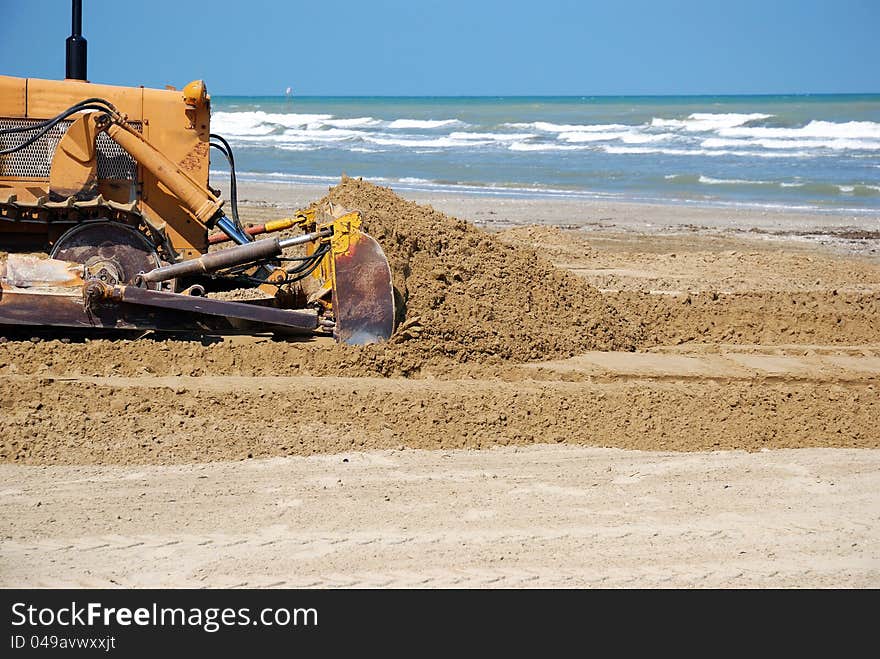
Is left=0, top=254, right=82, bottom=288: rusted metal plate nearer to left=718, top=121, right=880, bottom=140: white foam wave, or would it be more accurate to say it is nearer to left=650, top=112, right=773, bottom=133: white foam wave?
left=718, top=121, right=880, bottom=140: white foam wave

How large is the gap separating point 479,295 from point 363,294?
1.12 metres

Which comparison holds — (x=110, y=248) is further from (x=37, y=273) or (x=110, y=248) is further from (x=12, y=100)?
(x=12, y=100)

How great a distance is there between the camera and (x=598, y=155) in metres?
35.5

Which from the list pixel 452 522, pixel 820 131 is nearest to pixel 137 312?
pixel 452 522

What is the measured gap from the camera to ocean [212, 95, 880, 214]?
23859mm

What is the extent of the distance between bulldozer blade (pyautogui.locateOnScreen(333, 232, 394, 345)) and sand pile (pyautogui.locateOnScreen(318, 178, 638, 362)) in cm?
31

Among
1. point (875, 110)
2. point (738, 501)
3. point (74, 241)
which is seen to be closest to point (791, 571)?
point (738, 501)

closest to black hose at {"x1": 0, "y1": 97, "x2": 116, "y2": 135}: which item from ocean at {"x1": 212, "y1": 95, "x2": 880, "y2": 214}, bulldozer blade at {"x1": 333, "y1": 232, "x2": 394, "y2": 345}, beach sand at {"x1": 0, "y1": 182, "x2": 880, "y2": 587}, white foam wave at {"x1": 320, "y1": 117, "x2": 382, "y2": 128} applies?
beach sand at {"x1": 0, "y1": 182, "x2": 880, "y2": 587}

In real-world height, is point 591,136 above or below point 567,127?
below

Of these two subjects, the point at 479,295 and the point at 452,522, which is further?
the point at 479,295

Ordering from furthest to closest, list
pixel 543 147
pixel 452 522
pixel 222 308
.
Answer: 1. pixel 543 147
2. pixel 222 308
3. pixel 452 522

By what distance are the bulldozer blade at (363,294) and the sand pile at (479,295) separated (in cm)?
31

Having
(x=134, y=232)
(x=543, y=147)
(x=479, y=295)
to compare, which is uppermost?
(x=543, y=147)
